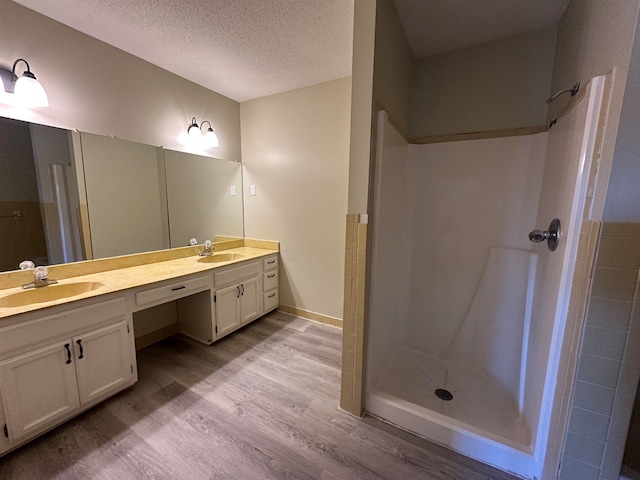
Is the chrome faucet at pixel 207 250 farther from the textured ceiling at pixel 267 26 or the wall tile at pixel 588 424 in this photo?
the wall tile at pixel 588 424

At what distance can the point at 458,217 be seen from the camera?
190cm

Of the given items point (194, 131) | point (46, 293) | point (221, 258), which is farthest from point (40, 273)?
point (194, 131)

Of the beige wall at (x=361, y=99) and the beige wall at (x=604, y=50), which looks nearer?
the beige wall at (x=604, y=50)

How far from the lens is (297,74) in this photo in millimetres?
2248

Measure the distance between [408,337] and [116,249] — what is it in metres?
2.55

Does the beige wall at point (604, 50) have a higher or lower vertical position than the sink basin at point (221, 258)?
higher

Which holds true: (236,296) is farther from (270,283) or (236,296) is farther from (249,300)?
(270,283)

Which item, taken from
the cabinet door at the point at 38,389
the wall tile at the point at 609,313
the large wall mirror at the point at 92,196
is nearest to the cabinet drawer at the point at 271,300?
the large wall mirror at the point at 92,196

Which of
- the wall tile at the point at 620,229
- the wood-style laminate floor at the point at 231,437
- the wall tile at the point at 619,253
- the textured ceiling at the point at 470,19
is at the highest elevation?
the textured ceiling at the point at 470,19

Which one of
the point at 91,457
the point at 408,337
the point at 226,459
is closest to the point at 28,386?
the point at 91,457

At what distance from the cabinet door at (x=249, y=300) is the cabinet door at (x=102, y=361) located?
38.0 inches

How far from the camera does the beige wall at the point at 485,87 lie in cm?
160

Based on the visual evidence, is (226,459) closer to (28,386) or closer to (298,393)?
(298,393)

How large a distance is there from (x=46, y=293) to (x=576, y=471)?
8.94 feet
